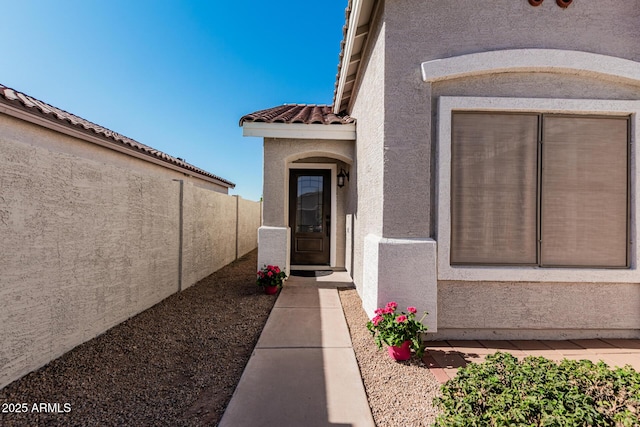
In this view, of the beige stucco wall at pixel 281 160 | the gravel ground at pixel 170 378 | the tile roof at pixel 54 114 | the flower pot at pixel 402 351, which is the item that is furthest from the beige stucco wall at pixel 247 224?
the flower pot at pixel 402 351

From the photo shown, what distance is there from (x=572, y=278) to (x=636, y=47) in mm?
3544

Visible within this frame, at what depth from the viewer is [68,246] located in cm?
335

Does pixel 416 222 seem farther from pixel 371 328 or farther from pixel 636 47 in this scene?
pixel 636 47

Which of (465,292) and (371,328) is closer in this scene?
(371,328)

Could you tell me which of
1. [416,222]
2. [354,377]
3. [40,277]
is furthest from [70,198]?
[416,222]

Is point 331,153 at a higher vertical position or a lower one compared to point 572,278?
higher

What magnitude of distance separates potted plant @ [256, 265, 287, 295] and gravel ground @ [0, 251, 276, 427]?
1037 mm

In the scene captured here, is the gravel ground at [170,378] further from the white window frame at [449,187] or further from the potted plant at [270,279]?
the white window frame at [449,187]

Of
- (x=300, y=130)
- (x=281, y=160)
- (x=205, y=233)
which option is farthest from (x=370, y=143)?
(x=205, y=233)

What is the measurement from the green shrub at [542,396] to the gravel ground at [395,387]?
30 centimetres

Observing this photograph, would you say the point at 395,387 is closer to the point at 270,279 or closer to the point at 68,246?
the point at 270,279

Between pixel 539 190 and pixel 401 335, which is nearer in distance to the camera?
pixel 401 335

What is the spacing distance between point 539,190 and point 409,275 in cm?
228

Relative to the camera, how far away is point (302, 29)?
36.4 ft
